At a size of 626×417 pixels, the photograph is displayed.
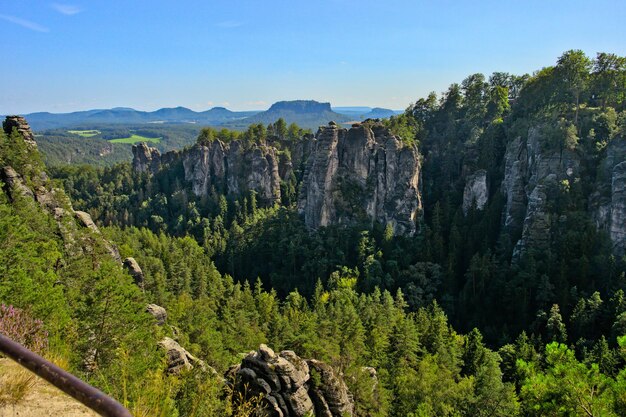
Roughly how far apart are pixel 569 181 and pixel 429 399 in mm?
40122

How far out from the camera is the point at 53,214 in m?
35.4

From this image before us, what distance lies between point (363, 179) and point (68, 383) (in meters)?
70.5

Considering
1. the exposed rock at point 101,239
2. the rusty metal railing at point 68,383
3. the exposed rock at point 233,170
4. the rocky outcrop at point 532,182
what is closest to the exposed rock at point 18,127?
the exposed rock at point 101,239

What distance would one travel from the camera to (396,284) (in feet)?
195

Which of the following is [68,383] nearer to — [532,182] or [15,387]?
[15,387]

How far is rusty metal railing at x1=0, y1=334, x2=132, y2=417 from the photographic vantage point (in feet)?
8.81

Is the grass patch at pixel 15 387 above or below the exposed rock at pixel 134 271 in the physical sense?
above

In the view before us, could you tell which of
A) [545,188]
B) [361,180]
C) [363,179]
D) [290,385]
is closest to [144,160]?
[361,180]

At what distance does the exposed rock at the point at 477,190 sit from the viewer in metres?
65.8

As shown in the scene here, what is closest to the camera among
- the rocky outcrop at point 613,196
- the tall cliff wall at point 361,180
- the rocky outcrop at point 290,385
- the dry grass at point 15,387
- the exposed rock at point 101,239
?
the dry grass at point 15,387

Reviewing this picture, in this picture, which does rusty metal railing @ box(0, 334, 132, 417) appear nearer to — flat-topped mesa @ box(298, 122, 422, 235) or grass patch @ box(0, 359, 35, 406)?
grass patch @ box(0, 359, 35, 406)

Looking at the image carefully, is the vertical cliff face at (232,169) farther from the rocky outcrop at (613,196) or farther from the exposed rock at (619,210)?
the exposed rock at (619,210)

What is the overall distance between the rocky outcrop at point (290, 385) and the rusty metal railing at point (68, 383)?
52.7ft

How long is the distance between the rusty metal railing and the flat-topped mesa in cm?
6627
